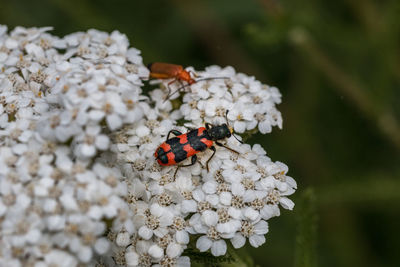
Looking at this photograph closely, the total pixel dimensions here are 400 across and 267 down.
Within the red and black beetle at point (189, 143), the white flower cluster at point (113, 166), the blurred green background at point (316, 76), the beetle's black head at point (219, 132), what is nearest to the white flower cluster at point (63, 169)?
the white flower cluster at point (113, 166)

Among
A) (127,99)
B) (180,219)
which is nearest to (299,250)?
(180,219)

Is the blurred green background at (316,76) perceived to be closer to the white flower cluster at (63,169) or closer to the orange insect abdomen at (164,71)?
the orange insect abdomen at (164,71)

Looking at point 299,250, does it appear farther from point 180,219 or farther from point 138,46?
point 138,46

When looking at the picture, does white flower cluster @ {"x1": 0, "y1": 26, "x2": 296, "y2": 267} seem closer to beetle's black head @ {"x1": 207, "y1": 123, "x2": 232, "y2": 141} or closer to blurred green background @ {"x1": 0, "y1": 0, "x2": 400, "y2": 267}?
beetle's black head @ {"x1": 207, "y1": 123, "x2": 232, "y2": 141}

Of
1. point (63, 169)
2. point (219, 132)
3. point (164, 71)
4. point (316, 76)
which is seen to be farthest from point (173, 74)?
point (316, 76)

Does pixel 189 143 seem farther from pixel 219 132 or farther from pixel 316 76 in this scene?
pixel 316 76

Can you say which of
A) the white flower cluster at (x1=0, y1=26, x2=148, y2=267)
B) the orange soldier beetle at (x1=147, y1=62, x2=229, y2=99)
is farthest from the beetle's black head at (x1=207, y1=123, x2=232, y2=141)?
the white flower cluster at (x1=0, y1=26, x2=148, y2=267)
